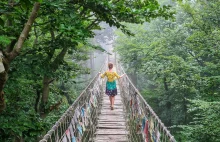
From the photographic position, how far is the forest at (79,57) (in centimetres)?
239

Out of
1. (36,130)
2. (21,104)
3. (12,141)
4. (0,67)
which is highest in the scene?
(0,67)

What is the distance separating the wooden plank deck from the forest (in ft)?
3.12

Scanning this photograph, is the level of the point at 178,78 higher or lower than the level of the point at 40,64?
lower

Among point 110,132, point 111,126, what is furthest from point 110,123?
point 110,132

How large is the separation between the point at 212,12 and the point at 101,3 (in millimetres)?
5411

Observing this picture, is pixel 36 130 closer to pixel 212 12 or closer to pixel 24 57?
pixel 24 57

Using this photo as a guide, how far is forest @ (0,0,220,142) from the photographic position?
2391 mm

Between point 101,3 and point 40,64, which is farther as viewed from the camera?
point 40,64

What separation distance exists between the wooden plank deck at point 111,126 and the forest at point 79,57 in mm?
952

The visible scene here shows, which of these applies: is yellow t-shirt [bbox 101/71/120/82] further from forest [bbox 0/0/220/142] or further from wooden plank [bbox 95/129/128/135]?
wooden plank [bbox 95/129/128/135]

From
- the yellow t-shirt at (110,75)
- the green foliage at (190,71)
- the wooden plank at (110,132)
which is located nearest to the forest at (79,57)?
the green foliage at (190,71)

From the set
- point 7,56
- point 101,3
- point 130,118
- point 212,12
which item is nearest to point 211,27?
point 212,12

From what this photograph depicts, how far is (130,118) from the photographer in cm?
496

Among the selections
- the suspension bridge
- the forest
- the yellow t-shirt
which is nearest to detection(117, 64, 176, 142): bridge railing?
the suspension bridge
